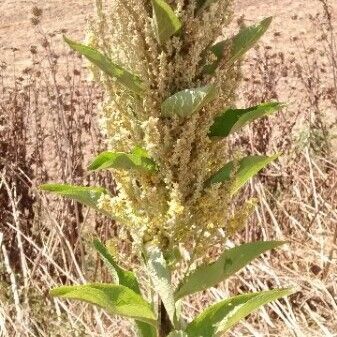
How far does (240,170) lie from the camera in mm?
2494

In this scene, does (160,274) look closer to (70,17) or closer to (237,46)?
(237,46)

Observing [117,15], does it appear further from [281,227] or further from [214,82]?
[281,227]

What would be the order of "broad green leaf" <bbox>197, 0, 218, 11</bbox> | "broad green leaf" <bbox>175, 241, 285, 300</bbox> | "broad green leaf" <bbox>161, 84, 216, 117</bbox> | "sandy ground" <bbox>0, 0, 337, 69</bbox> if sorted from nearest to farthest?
1. "broad green leaf" <bbox>161, 84, 216, 117</bbox>
2. "broad green leaf" <bbox>197, 0, 218, 11</bbox>
3. "broad green leaf" <bbox>175, 241, 285, 300</bbox>
4. "sandy ground" <bbox>0, 0, 337, 69</bbox>

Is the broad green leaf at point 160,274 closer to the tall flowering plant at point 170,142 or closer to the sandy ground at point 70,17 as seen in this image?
the tall flowering plant at point 170,142

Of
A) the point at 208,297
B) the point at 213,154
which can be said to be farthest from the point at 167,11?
the point at 208,297

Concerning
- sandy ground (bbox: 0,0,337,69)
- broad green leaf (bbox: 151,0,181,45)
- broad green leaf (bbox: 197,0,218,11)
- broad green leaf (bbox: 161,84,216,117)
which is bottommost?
broad green leaf (bbox: 161,84,216,117)

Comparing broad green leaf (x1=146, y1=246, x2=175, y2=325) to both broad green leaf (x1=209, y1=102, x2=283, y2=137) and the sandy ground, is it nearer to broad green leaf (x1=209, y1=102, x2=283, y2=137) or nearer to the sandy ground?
broad green leaf (x1=209, y1=102, x2=283, y2=137)

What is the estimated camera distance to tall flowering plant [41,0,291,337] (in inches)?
90.7

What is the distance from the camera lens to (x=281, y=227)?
4590 mm

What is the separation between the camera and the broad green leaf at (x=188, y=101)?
2.23 meters

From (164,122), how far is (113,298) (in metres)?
0.57

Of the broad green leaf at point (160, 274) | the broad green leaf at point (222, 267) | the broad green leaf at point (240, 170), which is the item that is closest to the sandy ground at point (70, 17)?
the broad green leaf at point (240, 170)

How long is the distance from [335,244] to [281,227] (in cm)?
57

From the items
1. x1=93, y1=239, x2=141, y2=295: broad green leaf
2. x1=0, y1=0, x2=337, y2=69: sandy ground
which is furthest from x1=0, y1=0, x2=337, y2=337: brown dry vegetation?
x1=0, y1=0, x2=337, y2=69: sandy ground
